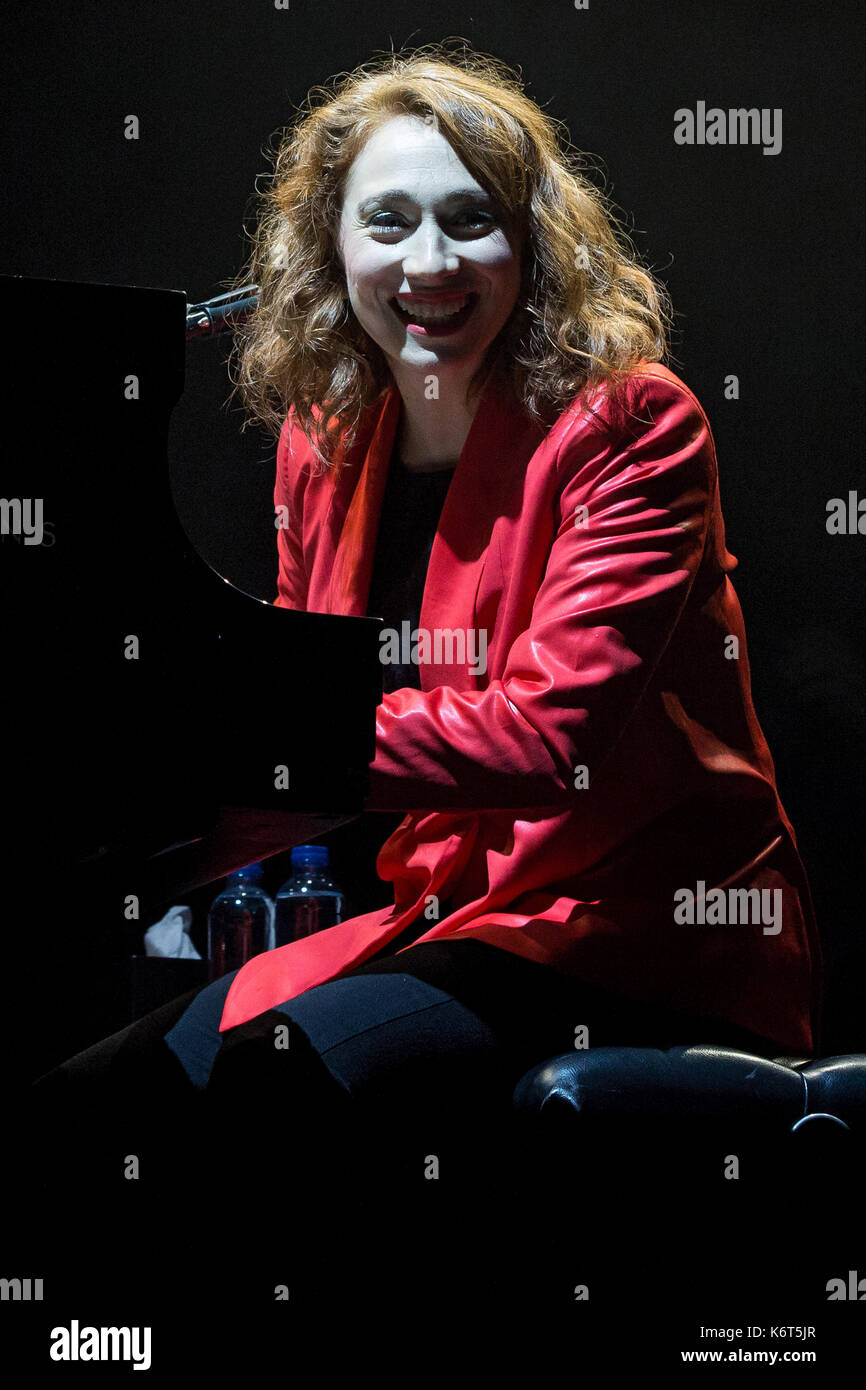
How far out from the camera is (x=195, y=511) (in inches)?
107

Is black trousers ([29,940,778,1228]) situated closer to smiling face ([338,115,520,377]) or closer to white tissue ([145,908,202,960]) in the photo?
smiling face ([338,115,520,377])

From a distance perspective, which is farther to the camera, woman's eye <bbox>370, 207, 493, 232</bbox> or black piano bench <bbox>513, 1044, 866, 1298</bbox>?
woman's eye <bbox>370, 207, 493, 232</bbox>

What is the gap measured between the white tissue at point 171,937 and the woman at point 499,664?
98 centimetres

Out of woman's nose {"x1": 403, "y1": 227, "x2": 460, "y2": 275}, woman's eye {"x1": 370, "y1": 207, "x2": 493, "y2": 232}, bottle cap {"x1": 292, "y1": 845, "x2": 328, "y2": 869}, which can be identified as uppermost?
woman's eye {"x1": 370, "y1": 207, "x2": 493, "y2": 232}

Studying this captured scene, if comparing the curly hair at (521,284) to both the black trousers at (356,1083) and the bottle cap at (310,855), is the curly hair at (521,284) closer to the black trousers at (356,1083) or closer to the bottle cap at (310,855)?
the black trousers at (356,1083)

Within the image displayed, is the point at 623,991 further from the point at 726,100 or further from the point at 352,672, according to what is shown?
the point at 726,100

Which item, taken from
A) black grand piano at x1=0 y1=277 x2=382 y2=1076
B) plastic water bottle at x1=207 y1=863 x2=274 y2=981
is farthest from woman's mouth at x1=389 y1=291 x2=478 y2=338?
plastic water bottle at x1=207 y1=863 x2=274 y2=981

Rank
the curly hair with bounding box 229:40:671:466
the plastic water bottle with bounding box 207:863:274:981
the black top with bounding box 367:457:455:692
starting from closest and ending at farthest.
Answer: the curly hair with bounding box 229:40:671:466 → the black top with bounding box 367:457:455:692 → the plastic water bottle with bounding box 207:863:274:981

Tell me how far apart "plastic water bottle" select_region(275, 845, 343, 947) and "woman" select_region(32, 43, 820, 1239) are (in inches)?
31.5

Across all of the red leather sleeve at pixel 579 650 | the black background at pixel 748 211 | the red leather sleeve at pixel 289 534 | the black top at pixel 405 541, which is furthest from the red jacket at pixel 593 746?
the black background at pixel 748 211

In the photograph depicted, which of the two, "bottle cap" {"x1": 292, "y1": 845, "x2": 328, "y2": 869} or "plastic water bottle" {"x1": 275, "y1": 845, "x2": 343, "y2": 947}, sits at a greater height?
"bottle cap" {"x1": 292, "y1": 845, "x2": 328, "y2": 869}

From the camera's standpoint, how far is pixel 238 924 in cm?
280

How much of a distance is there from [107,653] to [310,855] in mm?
1403

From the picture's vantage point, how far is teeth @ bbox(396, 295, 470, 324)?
1852mm
